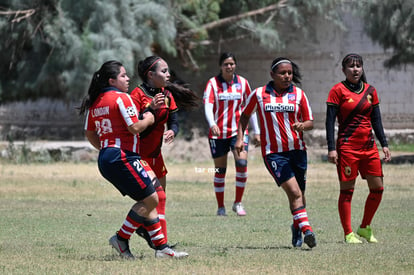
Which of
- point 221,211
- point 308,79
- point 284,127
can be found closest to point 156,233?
point 284,127

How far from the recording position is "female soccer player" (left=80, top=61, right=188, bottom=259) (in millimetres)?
7945

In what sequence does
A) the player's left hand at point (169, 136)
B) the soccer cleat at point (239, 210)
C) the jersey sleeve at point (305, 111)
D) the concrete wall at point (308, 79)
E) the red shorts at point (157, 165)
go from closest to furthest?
1. the player's left hand at point (169, 136)
2. the red shorts at point (157, 165)
3. the jersey sleeve at point (305, 111)
4. the soccer cleat at point (239, 210)
5. the concrete wall at point (308, 79)

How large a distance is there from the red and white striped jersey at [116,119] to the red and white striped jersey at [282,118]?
1.88 m

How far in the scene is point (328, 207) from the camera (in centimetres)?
1384

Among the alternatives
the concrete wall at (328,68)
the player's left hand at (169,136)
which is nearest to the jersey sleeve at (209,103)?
the player's left hand at (169,136)

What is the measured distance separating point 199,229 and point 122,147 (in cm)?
330

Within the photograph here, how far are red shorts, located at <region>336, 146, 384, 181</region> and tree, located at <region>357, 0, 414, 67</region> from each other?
44.9ft

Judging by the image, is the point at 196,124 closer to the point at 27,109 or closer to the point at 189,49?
the point at 189,49

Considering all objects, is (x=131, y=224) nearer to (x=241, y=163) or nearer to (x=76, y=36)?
(x=241, y=163)

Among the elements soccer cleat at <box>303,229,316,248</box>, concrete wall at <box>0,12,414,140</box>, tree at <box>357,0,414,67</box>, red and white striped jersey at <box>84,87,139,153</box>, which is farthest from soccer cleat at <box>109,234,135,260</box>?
concrete wall at <box>0,12,414,140</box>

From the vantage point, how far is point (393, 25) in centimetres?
2281

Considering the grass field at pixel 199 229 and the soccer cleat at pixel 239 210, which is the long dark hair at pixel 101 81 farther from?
the soccer cleat at pixel 239 210

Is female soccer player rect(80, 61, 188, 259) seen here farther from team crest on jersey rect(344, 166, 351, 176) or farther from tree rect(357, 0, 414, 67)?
tree rect(357, 0, 414, 67)

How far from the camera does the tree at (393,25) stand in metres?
22.6
